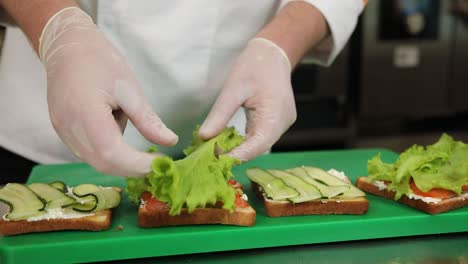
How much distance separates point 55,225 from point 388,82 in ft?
11.6

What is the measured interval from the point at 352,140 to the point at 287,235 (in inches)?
119

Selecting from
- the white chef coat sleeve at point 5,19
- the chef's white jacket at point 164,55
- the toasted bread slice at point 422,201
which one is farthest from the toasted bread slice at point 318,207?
the white chef coat sleeve at point 5,19

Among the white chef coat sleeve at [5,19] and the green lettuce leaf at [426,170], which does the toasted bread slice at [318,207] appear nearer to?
the green lettuce leaf at [426,170]

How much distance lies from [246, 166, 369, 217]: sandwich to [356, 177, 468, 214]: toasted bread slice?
14 cm

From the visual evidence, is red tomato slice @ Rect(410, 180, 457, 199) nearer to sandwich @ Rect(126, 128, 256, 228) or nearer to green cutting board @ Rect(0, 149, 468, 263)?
green cutting board @ Rect(0, 149, 468, 263)

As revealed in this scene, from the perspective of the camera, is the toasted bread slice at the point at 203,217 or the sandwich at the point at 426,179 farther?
the sandwich at the point at 426,179

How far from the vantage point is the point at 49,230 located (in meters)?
1.72

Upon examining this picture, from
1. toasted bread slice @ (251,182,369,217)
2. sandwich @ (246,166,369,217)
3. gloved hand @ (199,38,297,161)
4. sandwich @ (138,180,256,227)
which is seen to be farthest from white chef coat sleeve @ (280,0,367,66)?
sandwich @ (138,180,256,227)

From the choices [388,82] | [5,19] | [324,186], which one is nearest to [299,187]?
[324,186]

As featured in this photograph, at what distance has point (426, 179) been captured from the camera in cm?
193

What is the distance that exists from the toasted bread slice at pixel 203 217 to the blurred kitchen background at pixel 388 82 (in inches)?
104

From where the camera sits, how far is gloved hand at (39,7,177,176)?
167cm

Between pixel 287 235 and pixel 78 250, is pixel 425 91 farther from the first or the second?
pixel 78 250

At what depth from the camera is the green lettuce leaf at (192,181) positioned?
1.65 metres
